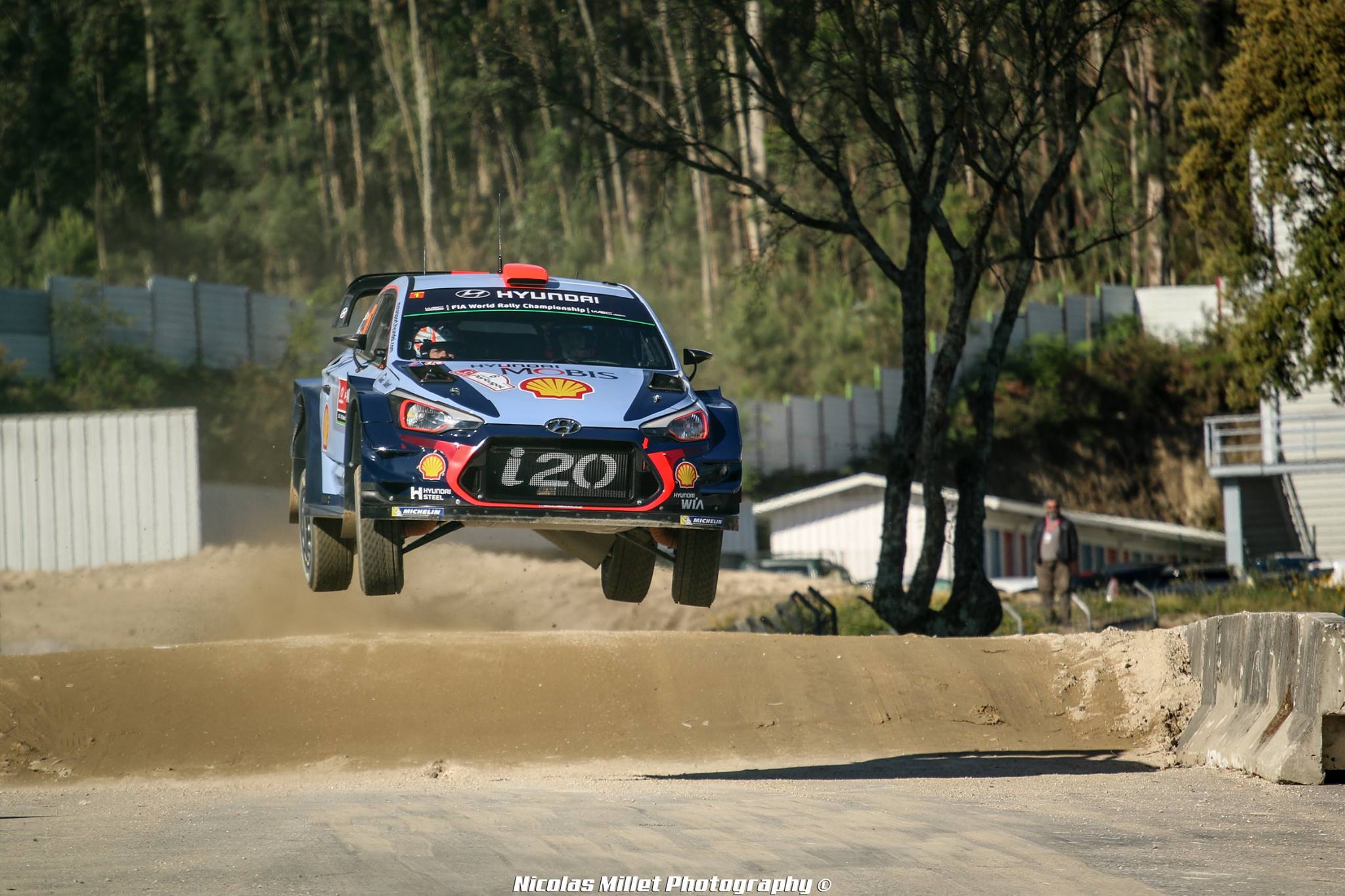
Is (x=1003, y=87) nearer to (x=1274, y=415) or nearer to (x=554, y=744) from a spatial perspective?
(x=554, y=744)

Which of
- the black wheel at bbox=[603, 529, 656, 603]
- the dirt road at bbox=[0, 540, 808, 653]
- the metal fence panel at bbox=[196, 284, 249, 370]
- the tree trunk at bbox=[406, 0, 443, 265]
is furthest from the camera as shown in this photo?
the tree trunk at bbox=[406, 0, 443, 265]

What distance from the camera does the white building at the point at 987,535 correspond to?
37469mm

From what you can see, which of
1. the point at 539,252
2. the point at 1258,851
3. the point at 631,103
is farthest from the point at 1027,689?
the point at 539,252

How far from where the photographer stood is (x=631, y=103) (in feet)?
184

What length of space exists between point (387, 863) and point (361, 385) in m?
2.43

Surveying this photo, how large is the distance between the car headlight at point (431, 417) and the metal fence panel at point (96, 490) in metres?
21.1

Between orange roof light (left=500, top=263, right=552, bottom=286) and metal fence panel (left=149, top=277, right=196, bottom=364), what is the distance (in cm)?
3136

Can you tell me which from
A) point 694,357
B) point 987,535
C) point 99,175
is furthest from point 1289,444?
point 99,175

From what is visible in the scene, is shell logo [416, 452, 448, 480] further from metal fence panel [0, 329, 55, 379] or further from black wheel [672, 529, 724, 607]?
metal fence panel [0, 329, 55, 379]

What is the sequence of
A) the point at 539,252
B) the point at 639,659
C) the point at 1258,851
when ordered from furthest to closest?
the point at 539,252, the point at 639,659, the point at 1258,851

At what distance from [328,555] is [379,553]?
147 cm

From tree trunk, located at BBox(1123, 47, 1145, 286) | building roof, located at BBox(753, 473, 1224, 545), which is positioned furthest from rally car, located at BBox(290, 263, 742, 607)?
tree trunk, located at BBox(1123, 47, 1145, 286)

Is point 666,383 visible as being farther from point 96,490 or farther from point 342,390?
point 96,490

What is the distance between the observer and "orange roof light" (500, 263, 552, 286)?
8.29m
